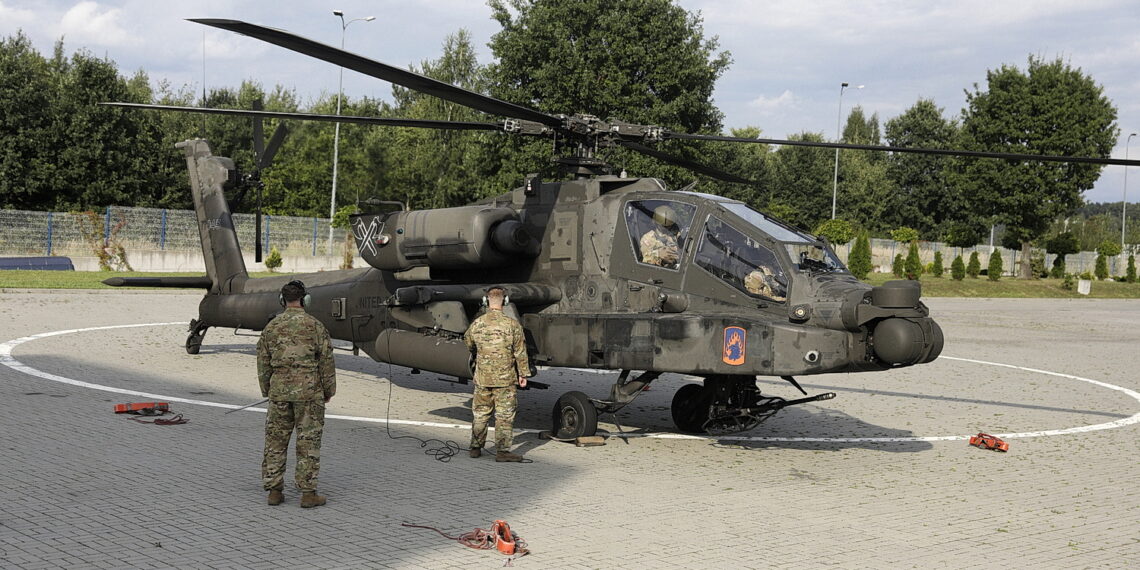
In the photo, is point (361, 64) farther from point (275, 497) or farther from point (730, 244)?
point (730, 244)

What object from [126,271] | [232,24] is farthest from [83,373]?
[126,271]

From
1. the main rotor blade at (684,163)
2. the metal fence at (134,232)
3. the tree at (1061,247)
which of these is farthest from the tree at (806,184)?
the main rotor blade at (684,163)

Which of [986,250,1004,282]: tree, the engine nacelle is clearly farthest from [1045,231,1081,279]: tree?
the engine nacelle

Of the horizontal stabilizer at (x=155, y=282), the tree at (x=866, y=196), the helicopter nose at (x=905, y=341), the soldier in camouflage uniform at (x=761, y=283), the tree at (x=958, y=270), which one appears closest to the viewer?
the helicopter nose at (x=905, y=341)

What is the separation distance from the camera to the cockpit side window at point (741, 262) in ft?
32.6

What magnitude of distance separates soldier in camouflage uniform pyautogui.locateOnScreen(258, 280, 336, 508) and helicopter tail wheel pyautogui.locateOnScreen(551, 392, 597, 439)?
3431 millimetres

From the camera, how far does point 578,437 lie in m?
10.5

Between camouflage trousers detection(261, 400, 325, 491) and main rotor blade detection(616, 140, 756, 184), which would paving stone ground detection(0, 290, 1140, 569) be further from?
main rotor blade detection(616, 140, 756, 184)

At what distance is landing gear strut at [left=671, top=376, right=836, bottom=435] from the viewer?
35.7ft

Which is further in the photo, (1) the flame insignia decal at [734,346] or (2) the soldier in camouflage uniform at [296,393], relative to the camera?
(1) the flame insignia decal at [734,346]

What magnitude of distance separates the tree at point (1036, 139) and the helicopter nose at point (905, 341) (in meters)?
52.8

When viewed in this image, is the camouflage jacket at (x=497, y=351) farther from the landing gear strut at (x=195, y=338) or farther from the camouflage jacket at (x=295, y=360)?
the landing gear strut at (x=195, y=338)

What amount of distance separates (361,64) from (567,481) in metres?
4.10

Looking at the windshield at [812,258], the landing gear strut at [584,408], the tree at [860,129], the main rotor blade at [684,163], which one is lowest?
the landing gear strut at [584,408]
